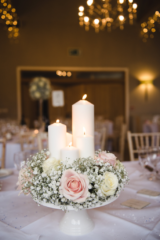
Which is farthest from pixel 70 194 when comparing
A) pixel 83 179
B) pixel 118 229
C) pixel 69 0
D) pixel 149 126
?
pixel 69 0

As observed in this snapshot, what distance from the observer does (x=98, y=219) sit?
1024 millimetres

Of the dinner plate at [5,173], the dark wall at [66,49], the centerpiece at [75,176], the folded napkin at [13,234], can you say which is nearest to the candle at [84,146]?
the centerpiece at [75,176]

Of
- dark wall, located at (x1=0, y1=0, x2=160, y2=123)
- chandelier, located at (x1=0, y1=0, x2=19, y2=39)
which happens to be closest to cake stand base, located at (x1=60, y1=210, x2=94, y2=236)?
chandelier, located at (x1=0, y1=0, x2=19, y2=39)

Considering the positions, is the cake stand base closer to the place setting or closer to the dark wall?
the place setting

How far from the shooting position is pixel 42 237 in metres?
0.90

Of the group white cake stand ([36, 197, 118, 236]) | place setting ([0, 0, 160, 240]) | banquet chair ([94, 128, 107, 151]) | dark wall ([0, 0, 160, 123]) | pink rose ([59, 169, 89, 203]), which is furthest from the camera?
dark wall ([0, 0, 160, 123])

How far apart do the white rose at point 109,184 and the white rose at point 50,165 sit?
0.19 m

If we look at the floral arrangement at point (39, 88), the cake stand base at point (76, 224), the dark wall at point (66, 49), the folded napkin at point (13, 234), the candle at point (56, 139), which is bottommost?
the folded napkin at point (13, 234)

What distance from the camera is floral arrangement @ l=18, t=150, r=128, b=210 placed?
824 mm

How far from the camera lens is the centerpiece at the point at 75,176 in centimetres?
83

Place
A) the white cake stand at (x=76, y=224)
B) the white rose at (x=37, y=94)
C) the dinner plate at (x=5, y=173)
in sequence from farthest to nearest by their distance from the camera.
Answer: the white rose at (x=37, y=94)
the dinner plate at (x=5, y=173)
the white cake stand at (x=76, y=224)

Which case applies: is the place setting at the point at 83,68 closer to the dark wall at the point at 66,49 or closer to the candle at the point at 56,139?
the dark wall at the point at 66,49

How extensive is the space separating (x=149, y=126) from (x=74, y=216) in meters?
5.62

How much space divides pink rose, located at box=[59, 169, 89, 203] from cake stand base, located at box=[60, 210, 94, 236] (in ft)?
0.53
